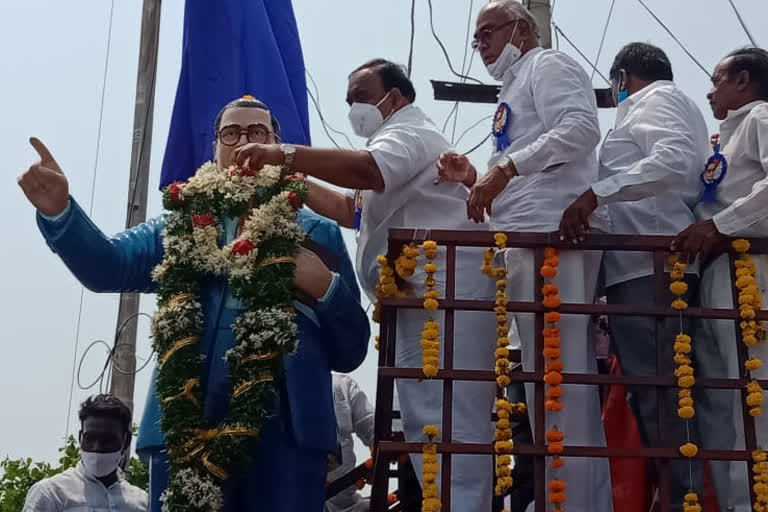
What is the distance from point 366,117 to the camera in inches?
190

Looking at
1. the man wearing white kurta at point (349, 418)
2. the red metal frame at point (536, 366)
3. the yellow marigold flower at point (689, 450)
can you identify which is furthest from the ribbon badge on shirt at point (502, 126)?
the man wearing white kurta at point (349, 418)

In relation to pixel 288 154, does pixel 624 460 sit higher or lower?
lower

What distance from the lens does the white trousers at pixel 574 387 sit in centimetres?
404

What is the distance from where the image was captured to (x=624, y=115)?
15.9 feet

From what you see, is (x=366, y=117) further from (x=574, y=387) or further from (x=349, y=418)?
(x=349, y=418)

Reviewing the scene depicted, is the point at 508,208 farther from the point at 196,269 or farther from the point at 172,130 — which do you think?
the point at 172,130

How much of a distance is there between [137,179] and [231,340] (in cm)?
486

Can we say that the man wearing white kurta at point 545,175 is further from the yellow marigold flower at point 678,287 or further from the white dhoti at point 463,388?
the yellow marigold flower at point 678,287

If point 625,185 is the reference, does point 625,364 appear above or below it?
below

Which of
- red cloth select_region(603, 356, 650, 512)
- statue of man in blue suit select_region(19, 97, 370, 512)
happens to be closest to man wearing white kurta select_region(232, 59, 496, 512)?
statue of man in blue suit select_region(19, 97, 370, 512)

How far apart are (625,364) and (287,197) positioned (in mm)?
1424

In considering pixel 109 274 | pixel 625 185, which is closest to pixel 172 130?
pixel 109 274

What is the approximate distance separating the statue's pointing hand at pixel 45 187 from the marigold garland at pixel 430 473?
1615 mm

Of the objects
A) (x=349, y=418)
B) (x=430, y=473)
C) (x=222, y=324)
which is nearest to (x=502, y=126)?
(x=222, y=324)
